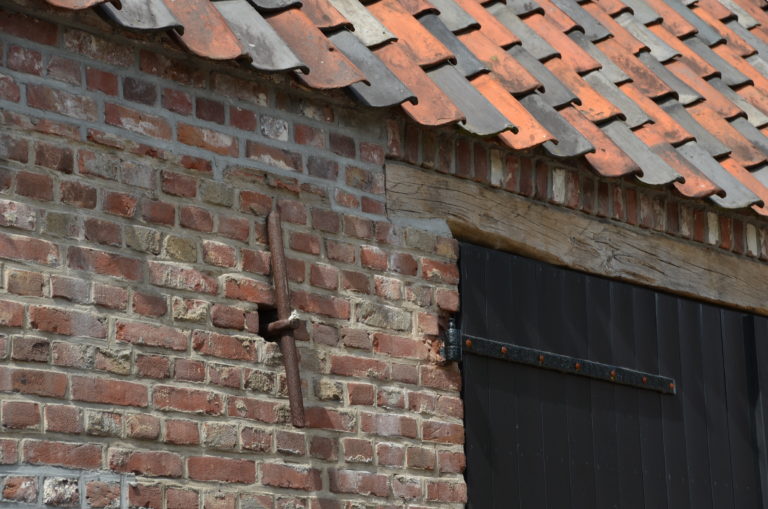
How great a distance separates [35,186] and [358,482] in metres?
1.31

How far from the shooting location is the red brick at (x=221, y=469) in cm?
398

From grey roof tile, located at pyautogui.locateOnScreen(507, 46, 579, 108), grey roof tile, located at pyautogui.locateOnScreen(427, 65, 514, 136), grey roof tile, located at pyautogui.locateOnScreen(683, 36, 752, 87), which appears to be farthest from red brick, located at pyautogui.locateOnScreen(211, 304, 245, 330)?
grey roof tile, located at pyautogui.locateOnScreen(683, 36, 752, 87)

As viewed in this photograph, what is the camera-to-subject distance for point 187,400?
158 inches

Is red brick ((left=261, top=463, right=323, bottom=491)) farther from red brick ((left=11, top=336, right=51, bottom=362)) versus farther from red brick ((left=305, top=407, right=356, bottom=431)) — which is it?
red brick ((left=11, top=336, right=51, bottom=362))

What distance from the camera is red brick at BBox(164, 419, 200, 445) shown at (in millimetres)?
3947

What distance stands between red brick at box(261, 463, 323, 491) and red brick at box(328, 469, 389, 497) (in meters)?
0.06

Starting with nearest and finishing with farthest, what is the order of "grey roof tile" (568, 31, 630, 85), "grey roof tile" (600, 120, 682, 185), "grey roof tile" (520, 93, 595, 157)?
"grey roof tile" (520, 93, 595, 157)
"grey roof tile" (600, 120, 682, 185)
"grey roof tile" (568, 31, 630, 85)

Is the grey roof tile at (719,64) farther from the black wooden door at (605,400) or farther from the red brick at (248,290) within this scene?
the red brick at (248,290)

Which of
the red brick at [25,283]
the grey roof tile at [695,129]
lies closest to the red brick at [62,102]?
the red brick at [25,283]

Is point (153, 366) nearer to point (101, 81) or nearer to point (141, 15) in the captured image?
point (101, 81)

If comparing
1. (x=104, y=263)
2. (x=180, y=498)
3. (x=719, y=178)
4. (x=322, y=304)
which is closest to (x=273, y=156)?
(x=322, y=304)

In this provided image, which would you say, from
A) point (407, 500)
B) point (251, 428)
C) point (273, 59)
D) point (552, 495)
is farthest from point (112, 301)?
point (552, 495)

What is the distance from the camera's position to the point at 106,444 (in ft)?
12.5

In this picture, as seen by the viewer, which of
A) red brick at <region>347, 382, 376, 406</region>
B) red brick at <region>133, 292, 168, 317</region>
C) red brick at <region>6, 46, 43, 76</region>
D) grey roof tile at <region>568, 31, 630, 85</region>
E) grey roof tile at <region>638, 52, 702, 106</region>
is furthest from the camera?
grey roof tile at <region>638, 52, 702, 106</region>
